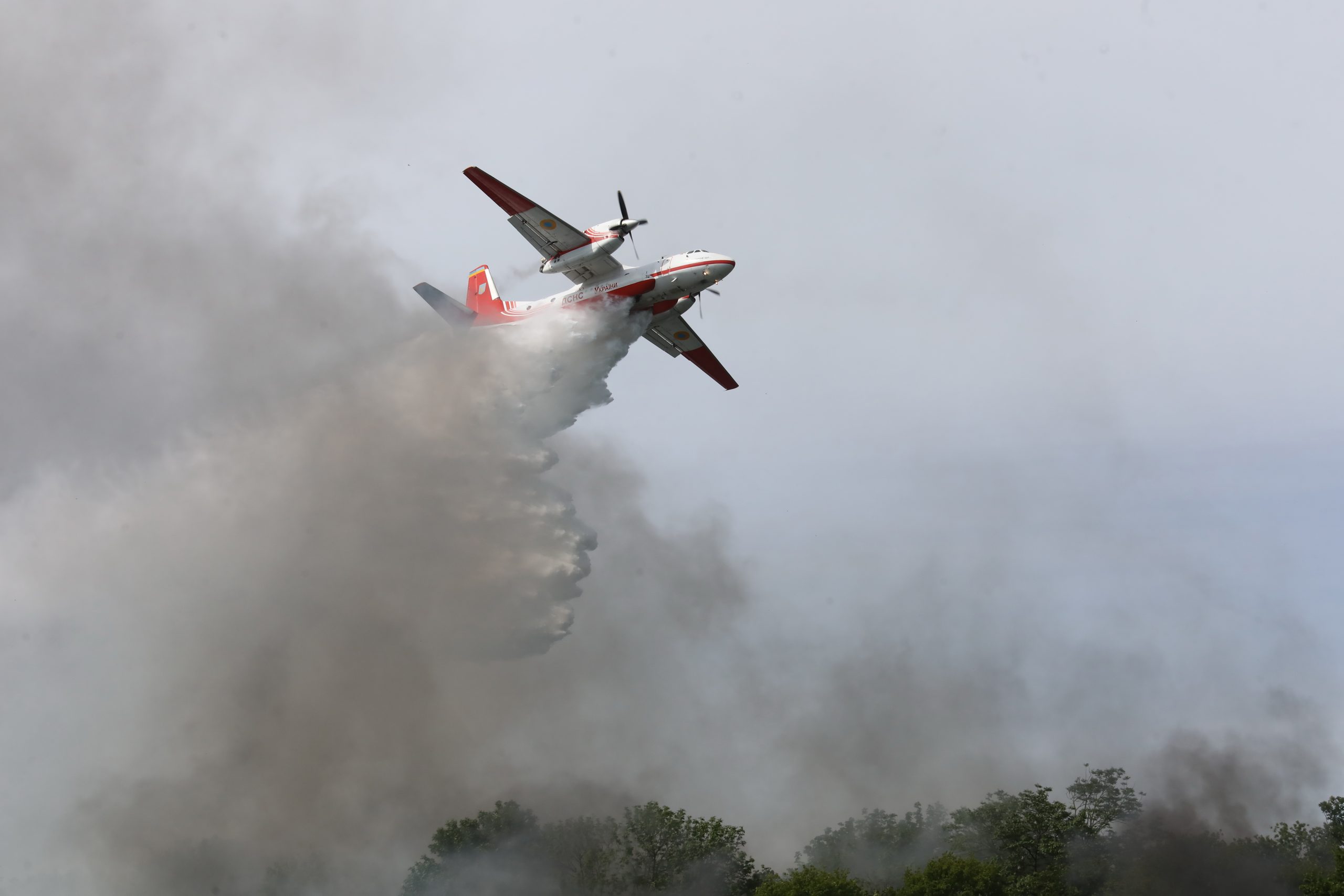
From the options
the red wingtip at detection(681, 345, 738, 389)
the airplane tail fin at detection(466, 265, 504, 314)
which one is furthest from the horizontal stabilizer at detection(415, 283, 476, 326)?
the red wingtip at detection(681, 345, 738, 389)

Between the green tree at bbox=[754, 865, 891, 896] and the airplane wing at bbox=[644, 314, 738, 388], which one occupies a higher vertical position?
the airplane wing at bbox=[644, 314, 738, 388]

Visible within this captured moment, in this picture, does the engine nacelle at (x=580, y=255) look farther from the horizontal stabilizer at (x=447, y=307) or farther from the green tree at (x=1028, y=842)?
the green tree at (x=1028, y=842)

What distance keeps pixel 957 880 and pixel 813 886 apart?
5.26 metres

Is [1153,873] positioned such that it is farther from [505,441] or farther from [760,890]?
[505,441]

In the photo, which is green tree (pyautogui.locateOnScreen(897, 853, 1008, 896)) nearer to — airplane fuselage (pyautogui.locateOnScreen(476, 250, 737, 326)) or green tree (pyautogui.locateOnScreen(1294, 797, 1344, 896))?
green tree (pyautogui.locateOnScreen(1294, 797, 1344, 896))

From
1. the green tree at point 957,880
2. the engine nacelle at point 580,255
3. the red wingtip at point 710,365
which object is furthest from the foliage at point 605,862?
the engine nacelle at point 580,255

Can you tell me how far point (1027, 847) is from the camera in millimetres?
43812

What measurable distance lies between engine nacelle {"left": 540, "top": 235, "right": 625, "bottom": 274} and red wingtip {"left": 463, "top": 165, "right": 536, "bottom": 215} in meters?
1.91

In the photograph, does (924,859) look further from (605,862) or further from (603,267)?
(603,267)

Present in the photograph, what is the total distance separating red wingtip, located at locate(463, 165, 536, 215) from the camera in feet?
102

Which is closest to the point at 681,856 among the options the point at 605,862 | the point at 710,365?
the point at 605,862

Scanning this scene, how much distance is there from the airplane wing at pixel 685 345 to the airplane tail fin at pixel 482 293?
5692mm

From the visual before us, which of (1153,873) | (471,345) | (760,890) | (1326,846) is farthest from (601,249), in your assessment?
(1326,846)

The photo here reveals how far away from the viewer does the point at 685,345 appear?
124 ft
